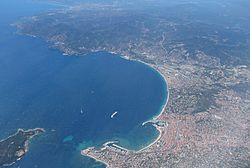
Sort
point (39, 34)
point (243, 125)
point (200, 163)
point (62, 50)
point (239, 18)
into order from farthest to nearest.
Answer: point (239, 18) → point (39, 34) → point (62, 50) → point (243, 125) → point (200, 163)

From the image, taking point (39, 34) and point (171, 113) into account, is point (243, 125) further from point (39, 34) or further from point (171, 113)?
point (39, 34)

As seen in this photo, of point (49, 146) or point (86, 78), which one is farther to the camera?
point (86, 78)

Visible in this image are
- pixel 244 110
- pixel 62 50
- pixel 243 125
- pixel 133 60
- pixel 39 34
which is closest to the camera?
pixel 243 125

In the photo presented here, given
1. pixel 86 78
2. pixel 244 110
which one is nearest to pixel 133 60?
pixel 86 78

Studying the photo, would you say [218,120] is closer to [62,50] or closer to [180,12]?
[62,50]

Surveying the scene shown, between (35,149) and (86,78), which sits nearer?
(35,149)

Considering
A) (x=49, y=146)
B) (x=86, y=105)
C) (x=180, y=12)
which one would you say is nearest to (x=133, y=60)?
(x=86, y=105)
